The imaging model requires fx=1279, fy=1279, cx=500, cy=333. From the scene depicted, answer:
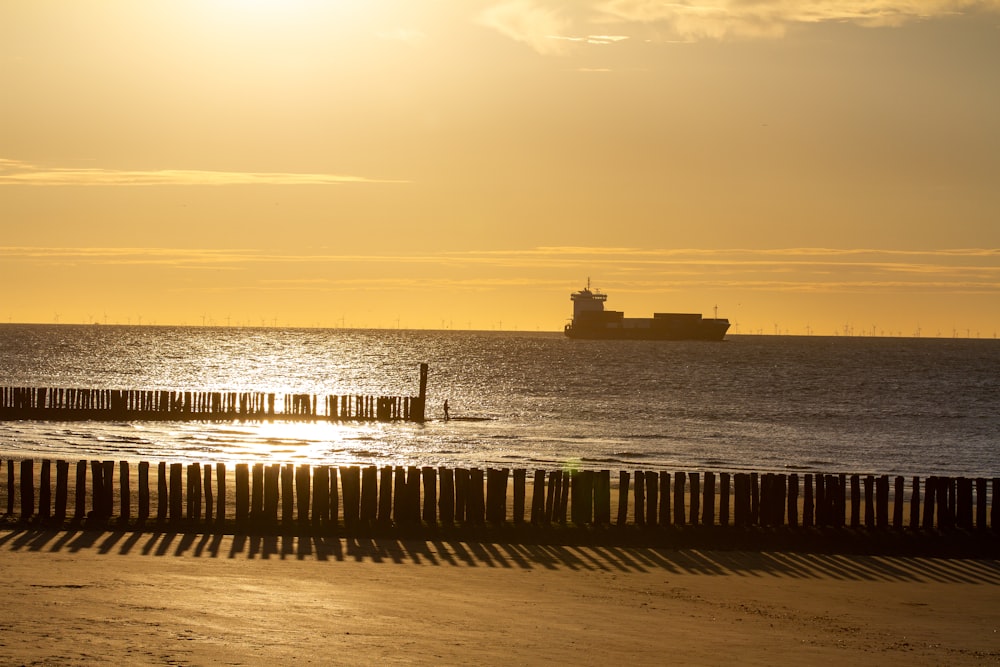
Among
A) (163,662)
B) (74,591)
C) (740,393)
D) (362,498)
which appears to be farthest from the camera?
(740,393)

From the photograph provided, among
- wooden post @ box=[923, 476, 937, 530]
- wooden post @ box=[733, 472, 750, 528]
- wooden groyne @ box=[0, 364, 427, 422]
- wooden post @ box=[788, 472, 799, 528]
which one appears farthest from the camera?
wooden groyne @ box=[0, 364, 427, 422]

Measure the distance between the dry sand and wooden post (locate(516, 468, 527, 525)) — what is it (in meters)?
0.83

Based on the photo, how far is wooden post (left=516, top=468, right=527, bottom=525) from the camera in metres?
17.4

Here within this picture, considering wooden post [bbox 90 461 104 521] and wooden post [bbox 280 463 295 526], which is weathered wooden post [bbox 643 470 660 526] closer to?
wooden post [bbox 280 463 295 526]

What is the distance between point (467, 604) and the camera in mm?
12898

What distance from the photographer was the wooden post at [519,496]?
17422 mm

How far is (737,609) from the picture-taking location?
520 inches

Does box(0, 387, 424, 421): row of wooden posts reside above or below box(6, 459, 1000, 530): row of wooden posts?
below

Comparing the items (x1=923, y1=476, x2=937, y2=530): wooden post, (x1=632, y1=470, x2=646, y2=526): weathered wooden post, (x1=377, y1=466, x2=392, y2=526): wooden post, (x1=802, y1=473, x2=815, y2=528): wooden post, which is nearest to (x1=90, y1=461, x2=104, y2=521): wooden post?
(x1=377, y1=466, x2=392, y2=526): wooden post

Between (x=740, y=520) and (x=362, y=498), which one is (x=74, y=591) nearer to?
(x=362, y=498)

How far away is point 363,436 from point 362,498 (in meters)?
30.5

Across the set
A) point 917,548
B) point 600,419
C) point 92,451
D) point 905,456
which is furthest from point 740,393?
point 917,548

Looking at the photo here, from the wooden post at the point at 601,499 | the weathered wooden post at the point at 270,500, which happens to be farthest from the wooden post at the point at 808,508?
the weathered wooden post at the point at 270,500

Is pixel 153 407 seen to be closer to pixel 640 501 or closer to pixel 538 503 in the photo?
pixel 538 503
